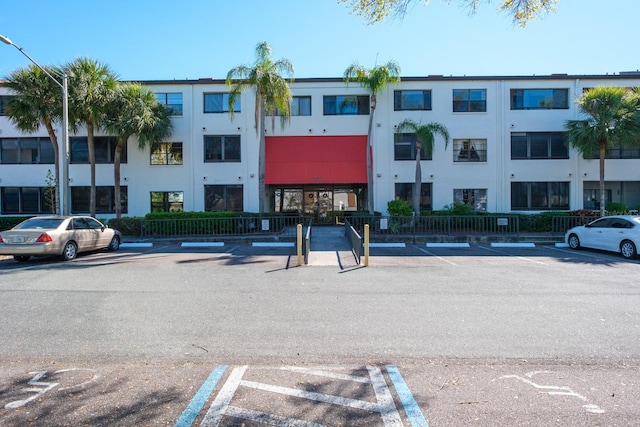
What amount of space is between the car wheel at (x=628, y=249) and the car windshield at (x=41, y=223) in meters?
18.3

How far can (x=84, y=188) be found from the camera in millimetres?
23938

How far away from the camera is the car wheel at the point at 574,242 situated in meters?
15.8

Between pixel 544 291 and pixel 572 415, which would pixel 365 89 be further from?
pixel 572 415

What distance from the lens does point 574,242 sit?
1595 cm

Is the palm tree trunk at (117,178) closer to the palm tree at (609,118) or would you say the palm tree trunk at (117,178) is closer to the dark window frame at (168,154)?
the dark window frame at (168,154)

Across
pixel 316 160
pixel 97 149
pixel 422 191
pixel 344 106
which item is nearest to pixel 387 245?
pixel 422 191

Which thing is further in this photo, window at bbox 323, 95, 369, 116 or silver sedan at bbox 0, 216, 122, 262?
window at bbox 323, 95, 369, 116

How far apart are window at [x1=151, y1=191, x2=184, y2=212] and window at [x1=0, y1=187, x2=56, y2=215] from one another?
19.8 feet

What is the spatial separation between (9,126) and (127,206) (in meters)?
8.22

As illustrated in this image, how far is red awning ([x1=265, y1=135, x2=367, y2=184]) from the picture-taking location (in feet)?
75.1

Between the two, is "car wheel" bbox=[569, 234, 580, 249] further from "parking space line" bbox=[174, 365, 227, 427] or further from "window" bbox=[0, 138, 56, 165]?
"window" bbox=[0, 138, 56, 165]

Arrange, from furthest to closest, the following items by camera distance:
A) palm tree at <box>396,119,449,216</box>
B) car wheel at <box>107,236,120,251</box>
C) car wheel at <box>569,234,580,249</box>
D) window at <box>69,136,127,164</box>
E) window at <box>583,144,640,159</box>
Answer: window at <box>69,136,127,164</box> < window at <box>583,144,640,159</box> < palm tree at <box>396,119,449,216</box> < car wheel at <box>569,234,580,249</box> < car wheel at <box>107,236,120,251</box>

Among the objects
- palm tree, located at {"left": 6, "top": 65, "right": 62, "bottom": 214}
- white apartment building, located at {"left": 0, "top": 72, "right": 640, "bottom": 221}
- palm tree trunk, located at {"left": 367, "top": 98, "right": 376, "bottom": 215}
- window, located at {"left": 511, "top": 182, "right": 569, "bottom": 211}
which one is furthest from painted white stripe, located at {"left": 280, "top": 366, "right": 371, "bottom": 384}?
window, located at {"left": 511, "top": 182, "right": 569, "bottom": 211}

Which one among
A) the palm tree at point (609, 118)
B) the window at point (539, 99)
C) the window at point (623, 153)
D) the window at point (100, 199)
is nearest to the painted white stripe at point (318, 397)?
the palm tree at point (609, 118)
